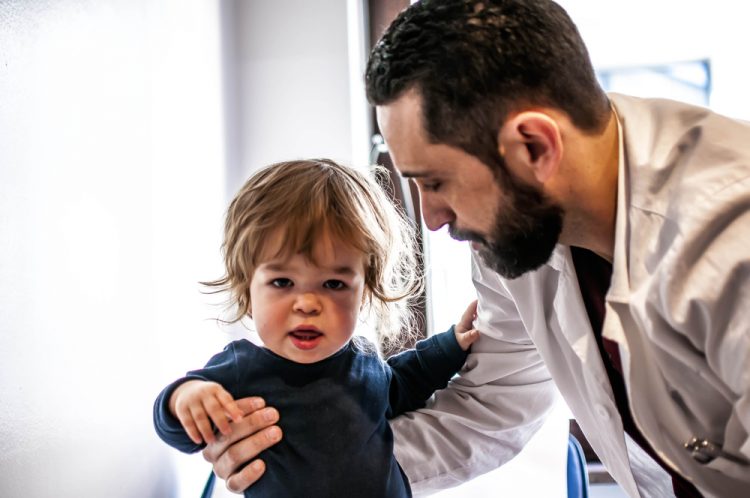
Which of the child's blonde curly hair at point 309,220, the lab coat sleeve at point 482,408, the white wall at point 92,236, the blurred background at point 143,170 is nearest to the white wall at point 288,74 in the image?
the blurred background at point 143,170

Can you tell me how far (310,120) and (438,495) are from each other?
2.97ft

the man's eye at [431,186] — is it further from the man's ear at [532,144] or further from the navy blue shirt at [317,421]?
the navy blue shirt at [317,421]

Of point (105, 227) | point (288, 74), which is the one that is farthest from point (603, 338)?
point (288, 74)

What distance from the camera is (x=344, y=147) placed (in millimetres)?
1578

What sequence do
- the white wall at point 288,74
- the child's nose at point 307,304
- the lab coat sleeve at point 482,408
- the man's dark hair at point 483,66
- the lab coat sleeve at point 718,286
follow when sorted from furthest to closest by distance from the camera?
the white wall at point 288,74
the lab coat sleeve at point 482,408
the child's nose at point 307,304
the man's dark hair at point 483,66
the lab coat sleeve at point 718,286

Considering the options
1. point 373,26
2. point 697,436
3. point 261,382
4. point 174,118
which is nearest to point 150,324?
point 261,382

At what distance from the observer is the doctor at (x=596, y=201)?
74 centimetres

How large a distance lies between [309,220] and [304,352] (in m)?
0.19

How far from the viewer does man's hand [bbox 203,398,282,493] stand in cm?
91

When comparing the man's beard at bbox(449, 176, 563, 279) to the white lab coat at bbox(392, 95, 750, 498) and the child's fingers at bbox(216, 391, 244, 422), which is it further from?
the child's fingers at bbox(216, 391, 244, 422)

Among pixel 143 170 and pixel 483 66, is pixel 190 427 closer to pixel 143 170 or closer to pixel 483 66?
pixel 143 170

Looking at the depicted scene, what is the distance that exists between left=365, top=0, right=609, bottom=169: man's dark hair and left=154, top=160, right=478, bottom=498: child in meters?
0.22

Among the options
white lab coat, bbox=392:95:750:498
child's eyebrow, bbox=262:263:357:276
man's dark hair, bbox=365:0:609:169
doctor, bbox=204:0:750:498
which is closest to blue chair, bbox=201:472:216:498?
doctor, bbox=204:0:750:498

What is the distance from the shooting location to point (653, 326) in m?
0.79
